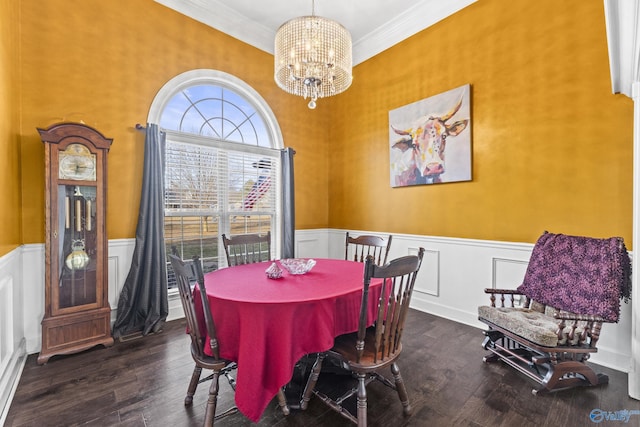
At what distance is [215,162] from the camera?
3.70 meters

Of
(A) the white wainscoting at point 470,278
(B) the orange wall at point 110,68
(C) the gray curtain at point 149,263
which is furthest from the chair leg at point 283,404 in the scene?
(B) the orange wall at point 110,68

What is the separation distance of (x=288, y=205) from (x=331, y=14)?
2.41 meters

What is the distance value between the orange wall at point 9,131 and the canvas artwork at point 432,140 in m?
3.56

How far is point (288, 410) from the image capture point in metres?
1.79

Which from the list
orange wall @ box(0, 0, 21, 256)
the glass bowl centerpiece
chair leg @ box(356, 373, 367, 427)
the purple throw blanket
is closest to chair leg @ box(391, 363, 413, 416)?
chair leg @ box(356, 373, 367, 427)

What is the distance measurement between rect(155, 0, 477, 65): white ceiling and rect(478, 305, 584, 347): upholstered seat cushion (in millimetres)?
3098

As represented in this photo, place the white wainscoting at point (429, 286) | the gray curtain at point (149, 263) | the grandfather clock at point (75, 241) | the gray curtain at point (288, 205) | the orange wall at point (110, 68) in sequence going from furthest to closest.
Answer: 1. the gray curtain at point (288, 205)
2. the gray curtain at point (149, 263)
3. the orange wall at point (110, 68)
4. the grandfather clock at point (75, 241)
5. the white wainscoting at point (429, 286)

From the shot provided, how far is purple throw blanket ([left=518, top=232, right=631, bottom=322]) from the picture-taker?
80.2 inches

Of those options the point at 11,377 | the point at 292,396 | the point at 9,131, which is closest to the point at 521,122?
the point at 292,396

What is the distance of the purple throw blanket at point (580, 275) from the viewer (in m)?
2.04

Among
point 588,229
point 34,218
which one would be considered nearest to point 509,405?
point 588,229

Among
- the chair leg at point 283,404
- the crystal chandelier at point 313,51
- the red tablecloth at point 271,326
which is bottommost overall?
the chair leg at point 283,404

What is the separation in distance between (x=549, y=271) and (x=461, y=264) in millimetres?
912

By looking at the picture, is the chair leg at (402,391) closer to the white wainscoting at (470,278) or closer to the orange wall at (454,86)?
the white wainscoting at (470,278)
